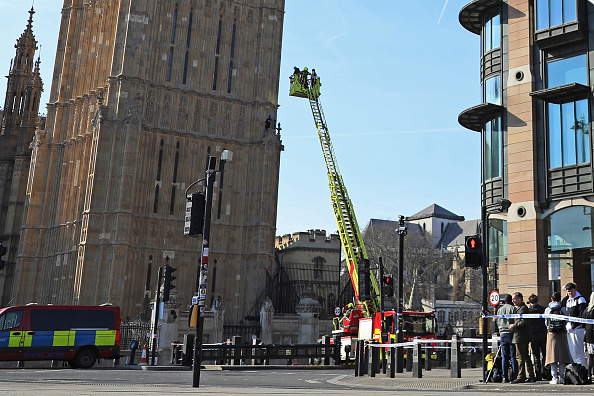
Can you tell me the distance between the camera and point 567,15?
906 inches

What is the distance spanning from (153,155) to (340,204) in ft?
44.7

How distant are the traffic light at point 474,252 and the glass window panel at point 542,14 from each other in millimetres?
10646

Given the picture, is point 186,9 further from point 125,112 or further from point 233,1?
point 125,112

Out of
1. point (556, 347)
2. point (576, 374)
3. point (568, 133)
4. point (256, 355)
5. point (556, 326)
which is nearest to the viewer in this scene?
point (576, 374)

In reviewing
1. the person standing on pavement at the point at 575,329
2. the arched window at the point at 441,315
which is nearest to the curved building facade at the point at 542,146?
→ the person standing on pavement at the point at 575,329

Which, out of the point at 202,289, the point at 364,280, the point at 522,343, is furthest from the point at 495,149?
the point at 202,289

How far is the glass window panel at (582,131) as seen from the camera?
22.2 meters

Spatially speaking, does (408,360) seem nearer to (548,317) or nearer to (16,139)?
(548,317)

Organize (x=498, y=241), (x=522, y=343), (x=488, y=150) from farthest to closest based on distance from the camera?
(x=488, y=150)
(x=498, y=241)
(x=522, y=343)

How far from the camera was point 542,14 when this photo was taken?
2378 cm

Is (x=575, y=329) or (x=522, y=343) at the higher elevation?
(x=575, y=329)

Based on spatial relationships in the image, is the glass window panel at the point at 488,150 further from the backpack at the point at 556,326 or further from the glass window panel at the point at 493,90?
the backpack at the point at 556,326

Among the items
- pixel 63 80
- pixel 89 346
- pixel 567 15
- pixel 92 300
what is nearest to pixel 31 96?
pixel 63 80

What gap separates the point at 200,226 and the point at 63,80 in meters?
45.3
